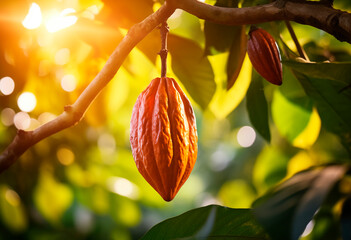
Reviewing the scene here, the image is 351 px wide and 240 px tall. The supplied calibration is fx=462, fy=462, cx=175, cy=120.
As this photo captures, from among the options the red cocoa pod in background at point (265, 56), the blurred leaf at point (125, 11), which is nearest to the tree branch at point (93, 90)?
the red cocoa pod in background at point (265, 56)

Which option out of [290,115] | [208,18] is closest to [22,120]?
[290,115]

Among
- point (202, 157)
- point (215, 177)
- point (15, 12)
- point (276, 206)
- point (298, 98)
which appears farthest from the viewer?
point (202, 157)

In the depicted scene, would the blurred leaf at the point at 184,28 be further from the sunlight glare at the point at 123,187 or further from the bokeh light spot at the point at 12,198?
the bokeh light spot at the point at 12,198

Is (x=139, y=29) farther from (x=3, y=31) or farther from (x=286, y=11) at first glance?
(x=3, y=31)

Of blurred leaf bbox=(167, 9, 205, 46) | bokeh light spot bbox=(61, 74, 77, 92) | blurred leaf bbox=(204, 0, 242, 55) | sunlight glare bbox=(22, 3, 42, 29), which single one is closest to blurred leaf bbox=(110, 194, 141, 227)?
bokeh light spot bbox=(61, 74, 77, 92)

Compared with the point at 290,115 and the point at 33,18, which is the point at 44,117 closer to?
the point at 33,18

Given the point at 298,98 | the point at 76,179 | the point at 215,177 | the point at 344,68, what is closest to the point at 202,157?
the point at 215,177

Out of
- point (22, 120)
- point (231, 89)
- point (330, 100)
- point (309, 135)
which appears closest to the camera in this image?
point (330, 100)
